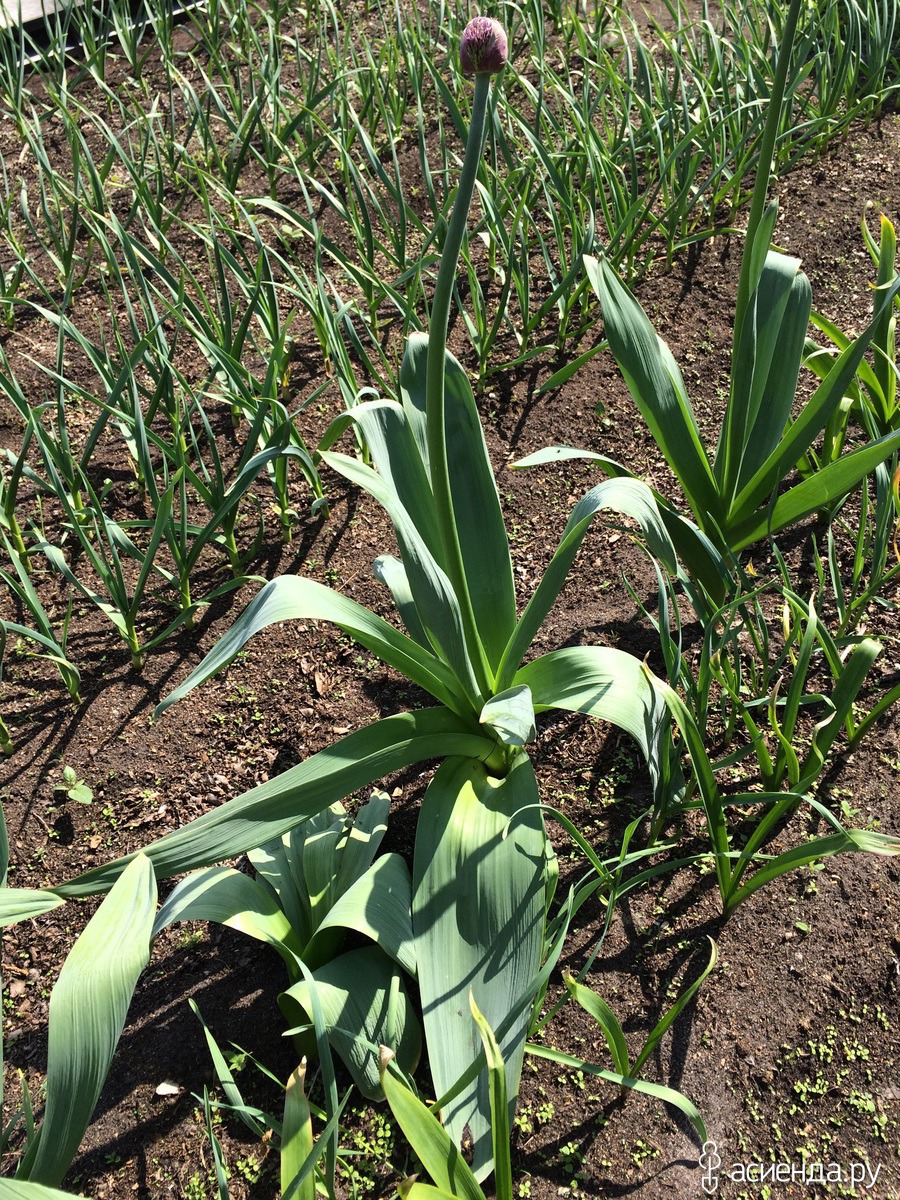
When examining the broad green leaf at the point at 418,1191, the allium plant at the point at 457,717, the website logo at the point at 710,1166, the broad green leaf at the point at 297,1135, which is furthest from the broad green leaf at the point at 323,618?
the website logo at the point at 710,1166

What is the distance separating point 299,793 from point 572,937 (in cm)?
56

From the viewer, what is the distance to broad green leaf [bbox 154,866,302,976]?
1.35m

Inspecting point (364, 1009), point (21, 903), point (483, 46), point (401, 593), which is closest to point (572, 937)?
point (364, 1009)

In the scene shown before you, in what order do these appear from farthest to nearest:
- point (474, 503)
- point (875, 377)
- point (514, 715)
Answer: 1. point (875, 377)
2. point (474, 503)
3. point (514, 715)

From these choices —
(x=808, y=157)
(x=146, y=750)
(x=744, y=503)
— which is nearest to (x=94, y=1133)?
(x=146, y=750)

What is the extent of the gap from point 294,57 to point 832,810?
3.36m

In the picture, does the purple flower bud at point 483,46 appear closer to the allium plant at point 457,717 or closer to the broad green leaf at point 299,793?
the allium plant at point 457,717

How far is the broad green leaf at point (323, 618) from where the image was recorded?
4.22 ft

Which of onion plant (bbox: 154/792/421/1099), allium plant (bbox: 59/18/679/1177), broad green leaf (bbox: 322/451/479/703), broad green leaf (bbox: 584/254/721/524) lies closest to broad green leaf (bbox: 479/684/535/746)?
allium plant (bbox: 59/18/679/1177)

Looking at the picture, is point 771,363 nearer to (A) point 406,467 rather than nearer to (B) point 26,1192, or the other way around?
(A) point 406,467

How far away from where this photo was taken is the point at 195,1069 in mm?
1482

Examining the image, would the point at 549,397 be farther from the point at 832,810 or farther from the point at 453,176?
the point at 832,810

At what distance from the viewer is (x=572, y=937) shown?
1592 mm

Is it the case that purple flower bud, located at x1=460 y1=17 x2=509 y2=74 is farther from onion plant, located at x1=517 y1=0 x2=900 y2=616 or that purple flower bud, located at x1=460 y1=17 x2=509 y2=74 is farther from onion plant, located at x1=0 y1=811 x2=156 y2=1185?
onion plant, located at x1=0 y1=811 x2=156 y2=1185
